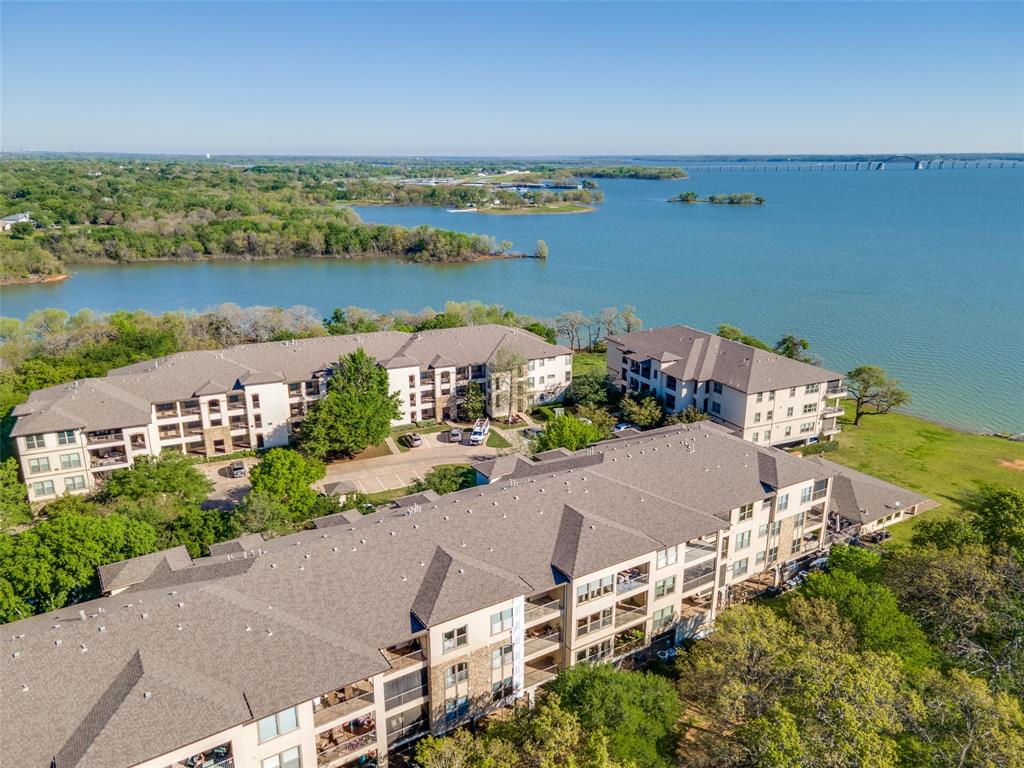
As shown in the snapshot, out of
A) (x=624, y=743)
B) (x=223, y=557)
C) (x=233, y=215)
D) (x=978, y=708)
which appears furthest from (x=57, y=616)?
(x=233, y=215)

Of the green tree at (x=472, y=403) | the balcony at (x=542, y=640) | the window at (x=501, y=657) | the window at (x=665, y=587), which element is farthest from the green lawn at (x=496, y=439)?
the window at (x=501, y=657)

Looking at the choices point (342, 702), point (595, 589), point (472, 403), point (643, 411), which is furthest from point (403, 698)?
point (472, 403)

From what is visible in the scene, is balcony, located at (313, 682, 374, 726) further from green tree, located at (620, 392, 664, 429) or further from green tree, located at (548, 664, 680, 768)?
green tree, located at (620, 392, 664, 429)

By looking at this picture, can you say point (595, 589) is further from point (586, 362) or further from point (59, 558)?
point (586, 362)

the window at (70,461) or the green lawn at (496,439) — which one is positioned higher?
the window at (70,461)

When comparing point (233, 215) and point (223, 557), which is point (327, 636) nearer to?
point (223, 557)

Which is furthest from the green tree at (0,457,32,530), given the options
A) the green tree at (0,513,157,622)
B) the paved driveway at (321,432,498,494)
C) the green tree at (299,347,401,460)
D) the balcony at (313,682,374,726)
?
the balcony at (313,682,374,726)

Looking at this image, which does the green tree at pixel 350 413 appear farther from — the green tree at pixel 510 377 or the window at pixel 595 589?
the window at pixel 595 589
